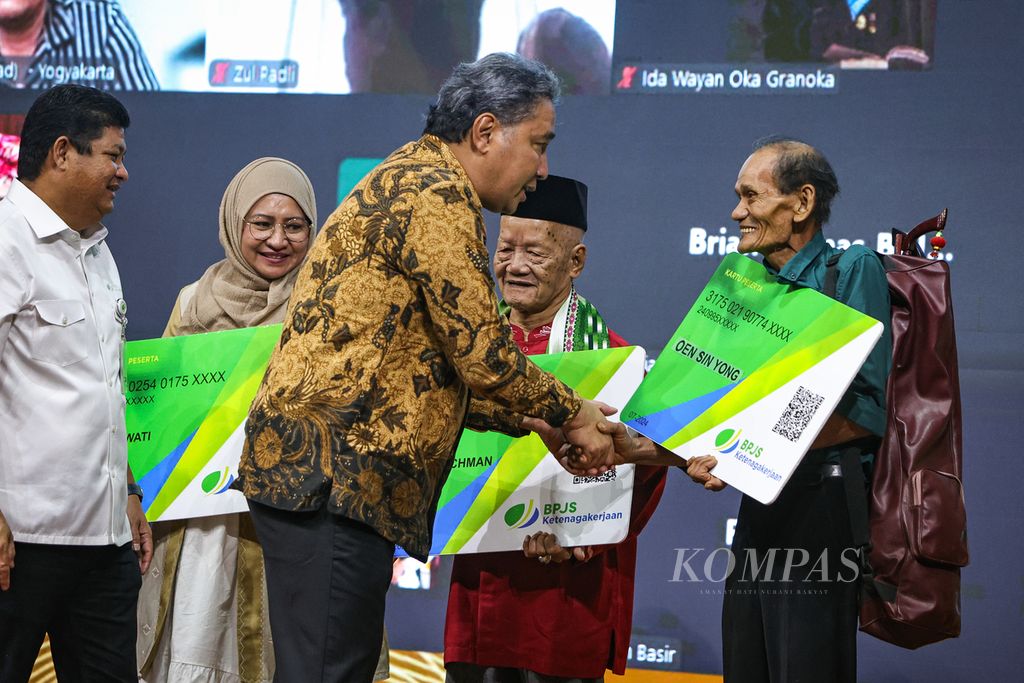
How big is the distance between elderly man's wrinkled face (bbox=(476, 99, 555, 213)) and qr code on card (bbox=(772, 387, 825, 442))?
2.26 ft

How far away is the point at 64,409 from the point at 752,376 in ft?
4.69

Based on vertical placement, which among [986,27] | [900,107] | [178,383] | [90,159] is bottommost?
[178,383]

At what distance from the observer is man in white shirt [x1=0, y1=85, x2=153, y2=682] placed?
2.28 m

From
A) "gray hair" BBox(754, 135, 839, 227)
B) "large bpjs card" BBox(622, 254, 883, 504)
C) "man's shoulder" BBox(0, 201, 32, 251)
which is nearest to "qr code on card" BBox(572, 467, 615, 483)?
"large bpjs card" BBox(622, 254, 883, 504)

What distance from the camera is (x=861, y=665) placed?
418 cm

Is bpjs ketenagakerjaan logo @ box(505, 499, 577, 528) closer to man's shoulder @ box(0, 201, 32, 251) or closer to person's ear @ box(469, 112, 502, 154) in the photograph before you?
person's ear @ box(469, 112, 502, 154)

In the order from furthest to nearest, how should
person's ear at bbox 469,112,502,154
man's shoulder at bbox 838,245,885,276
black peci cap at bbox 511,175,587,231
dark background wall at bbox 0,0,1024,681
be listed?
1. dark background wall at bbox 0,0,1024,681
2. black peci cap at bbox 511,175,587,231
3. man's shoulder at bbox 838,245,885,276
4. person's ear at bbox 469,112,502,154

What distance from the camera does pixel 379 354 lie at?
192cm

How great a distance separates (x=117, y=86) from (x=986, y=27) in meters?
3.39

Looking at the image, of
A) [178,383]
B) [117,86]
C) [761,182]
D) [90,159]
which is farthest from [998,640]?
[117,86]

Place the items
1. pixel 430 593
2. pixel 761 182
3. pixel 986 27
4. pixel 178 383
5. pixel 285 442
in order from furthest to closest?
pixel 430 593, pixel 986 27, pixel 178 383, pixel 761 182, pixel 285 442

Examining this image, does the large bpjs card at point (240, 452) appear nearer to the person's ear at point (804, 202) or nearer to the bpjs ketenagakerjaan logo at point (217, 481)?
the bpjs ketenagakerjaan logo at point (217, 481)

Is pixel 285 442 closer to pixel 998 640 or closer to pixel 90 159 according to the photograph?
pixel 90 159

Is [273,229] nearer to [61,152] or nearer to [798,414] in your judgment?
[61,152]
